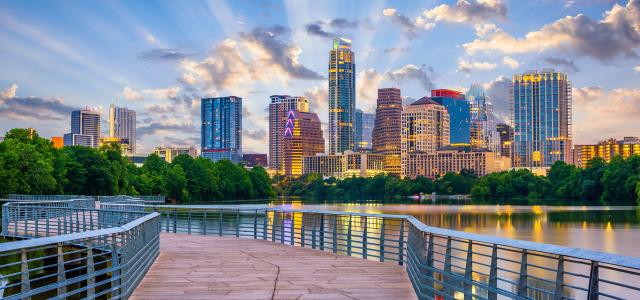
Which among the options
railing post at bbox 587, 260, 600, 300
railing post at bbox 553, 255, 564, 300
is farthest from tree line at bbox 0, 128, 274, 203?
railing post at bbox 587, 260, 600, 300

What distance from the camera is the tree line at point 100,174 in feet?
302

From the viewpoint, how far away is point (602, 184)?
150 meters

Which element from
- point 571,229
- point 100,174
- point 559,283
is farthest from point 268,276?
point 100,174

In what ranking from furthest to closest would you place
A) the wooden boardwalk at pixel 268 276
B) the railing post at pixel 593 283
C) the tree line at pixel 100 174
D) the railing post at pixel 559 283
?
the tree line at pixel 100 174
the wooden boardwalk at pixel 268 276
the railing post at pixel 559 283
the railing post at pixel 593 283

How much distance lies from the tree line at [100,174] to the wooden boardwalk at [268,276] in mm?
75092

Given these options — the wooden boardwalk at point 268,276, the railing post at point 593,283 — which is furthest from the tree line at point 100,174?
the railing post at point 593,283

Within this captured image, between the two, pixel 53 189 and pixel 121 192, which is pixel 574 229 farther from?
pixel 121 192

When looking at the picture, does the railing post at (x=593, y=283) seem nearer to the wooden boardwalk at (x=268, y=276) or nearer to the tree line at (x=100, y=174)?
the wooden boardwalk at (x=268, y=276)

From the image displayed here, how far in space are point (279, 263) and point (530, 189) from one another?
7084 inches

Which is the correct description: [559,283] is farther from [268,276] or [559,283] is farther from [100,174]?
[100,174]

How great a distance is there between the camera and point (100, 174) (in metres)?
111

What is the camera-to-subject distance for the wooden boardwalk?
1310 cm

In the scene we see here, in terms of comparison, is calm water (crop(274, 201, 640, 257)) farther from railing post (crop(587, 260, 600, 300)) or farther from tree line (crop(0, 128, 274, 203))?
tree line (crop(0, 128, 274, 203))

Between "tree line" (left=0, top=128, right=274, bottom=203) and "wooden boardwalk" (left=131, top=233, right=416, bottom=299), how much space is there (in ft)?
246
